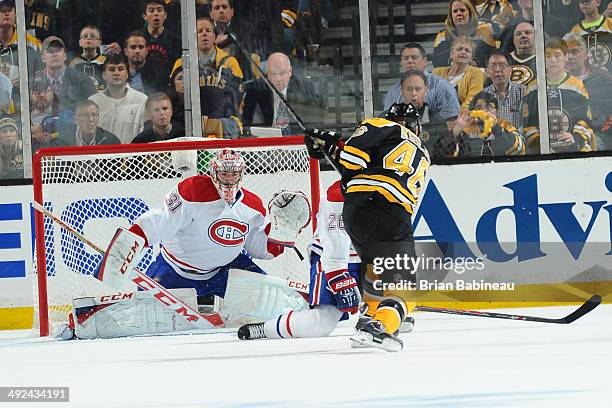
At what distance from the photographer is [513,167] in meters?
6.26

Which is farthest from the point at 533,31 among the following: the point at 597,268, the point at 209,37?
the point at 209,37

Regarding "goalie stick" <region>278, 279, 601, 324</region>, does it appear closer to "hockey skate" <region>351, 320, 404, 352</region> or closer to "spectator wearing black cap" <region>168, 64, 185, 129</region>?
"hockey skate" <region>351, 320, 404, 352</region>

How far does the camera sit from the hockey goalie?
5.37m

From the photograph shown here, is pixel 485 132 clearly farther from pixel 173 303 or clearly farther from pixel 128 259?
pixel 128 259

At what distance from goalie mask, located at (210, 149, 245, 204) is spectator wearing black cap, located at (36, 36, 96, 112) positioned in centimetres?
160

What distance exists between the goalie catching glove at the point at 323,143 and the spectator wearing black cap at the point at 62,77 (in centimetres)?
256

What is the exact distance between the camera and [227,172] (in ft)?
17.9

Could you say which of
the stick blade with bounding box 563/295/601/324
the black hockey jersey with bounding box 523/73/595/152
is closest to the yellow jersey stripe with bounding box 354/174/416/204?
the stick blade with bounding box 563/295/601/324

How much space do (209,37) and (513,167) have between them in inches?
73.7

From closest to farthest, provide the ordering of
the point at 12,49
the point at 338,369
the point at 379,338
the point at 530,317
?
the point at 338,369
the point at 379,338
the point at 530,317
the point at 12,49

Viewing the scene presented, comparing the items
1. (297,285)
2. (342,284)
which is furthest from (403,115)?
(297,285)

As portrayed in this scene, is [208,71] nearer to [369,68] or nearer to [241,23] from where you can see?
[241,23]

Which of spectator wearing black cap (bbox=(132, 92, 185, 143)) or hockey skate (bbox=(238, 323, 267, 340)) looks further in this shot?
spectator wearing black cap (bbox=(132, 92, 185, 143))

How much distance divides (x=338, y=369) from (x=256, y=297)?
2234 millimetres
